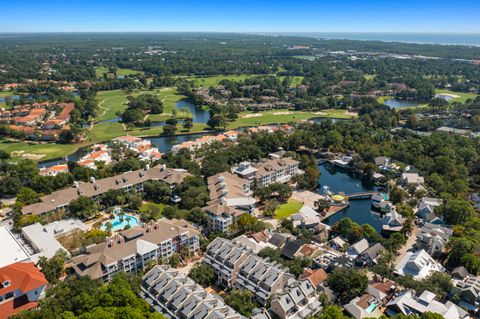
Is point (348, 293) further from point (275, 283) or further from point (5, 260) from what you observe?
point (5, 260)

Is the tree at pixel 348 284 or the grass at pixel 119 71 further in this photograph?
the grass at pixel 119 71

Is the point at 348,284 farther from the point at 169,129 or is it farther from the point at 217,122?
the point at 217,122

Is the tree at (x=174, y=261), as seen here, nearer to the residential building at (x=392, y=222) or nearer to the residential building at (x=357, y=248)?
the residential building at (x=357, y=248)

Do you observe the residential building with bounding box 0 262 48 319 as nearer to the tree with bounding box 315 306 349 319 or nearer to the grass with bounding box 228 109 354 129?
the tree with bounding box 315 306 349 319

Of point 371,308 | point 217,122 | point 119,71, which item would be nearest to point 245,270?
point 371,308

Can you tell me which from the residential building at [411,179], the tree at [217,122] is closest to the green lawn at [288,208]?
the residential building at [411,179]

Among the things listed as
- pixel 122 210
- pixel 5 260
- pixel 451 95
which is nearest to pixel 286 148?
pixel 122 210
